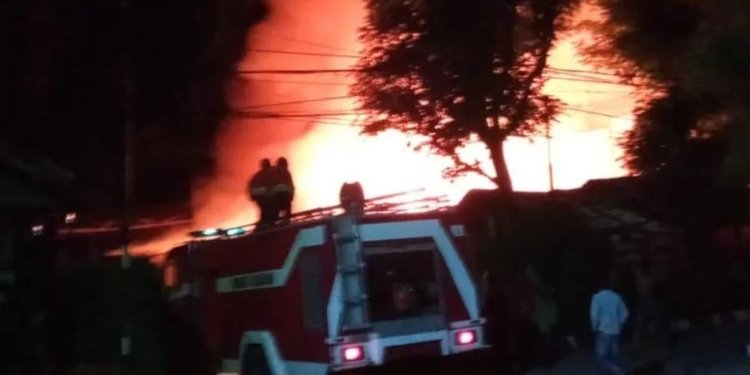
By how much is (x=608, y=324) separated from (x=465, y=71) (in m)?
6.20

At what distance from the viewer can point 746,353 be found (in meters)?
15.0

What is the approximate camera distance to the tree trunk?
60.5 feet

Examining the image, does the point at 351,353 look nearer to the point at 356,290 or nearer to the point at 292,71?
the point at 356,290

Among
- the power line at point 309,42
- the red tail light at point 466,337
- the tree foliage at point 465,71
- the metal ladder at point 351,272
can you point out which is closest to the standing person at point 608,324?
the red tail light at point 466,337

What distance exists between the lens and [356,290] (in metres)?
11.1

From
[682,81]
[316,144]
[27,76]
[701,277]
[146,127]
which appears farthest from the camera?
[316,144]

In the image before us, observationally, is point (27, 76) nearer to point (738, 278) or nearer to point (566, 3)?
point (566, 3)

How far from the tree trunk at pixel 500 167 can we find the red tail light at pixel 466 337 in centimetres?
681

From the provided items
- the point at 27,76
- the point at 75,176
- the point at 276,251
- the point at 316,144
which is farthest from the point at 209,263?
the point at 316,144

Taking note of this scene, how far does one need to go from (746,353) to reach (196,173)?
41.2 feet

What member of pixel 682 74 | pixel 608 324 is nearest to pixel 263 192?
pixel 608 324

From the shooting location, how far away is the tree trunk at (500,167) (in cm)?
1845

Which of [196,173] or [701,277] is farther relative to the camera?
[196,173]

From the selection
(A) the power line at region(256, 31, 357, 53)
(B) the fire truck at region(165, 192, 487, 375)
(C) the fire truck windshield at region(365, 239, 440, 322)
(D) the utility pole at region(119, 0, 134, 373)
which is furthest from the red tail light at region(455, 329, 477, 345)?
(A) the power line at region(256, 31, 357, 53)
